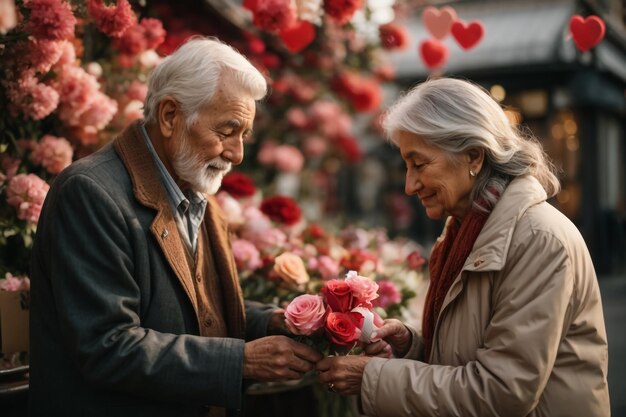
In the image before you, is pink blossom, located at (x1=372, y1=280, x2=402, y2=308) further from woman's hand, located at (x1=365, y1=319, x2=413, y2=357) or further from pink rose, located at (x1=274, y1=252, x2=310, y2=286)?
woman's hand, located at (x1=365, y1=319, x2=413, y2=357)

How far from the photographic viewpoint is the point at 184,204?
8.30ft

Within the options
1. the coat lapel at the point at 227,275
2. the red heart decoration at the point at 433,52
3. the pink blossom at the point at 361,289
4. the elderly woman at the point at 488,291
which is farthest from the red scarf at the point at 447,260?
the red heart decoration at the point at 433,52

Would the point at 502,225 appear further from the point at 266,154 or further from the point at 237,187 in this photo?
the point at 266,154

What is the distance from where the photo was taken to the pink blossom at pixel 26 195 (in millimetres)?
2908

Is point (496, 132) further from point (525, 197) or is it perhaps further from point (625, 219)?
point (625, 219)

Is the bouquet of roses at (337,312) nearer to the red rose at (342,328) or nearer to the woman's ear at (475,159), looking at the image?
the red rose at (342,328)

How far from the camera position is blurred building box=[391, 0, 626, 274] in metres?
10.4

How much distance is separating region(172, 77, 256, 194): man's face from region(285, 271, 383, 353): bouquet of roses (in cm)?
60

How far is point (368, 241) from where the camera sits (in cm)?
445

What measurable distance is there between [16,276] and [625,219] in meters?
11.6

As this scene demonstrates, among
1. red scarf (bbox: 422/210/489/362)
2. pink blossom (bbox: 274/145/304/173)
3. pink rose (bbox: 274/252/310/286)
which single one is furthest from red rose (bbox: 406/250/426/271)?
pink blossom (bbox: 274/145/304/173)

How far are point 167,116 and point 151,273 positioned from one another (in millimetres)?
592

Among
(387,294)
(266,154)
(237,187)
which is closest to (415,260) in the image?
(387,294)

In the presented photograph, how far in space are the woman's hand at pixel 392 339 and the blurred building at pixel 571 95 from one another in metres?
7.86
